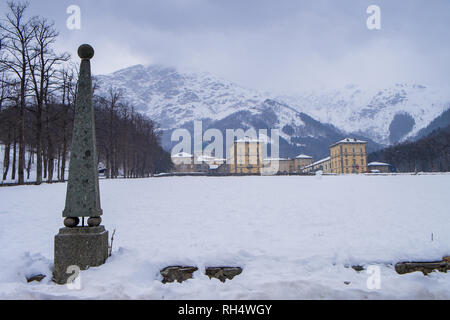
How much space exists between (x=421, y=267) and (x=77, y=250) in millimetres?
6351

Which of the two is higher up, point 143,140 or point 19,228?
point 143,140

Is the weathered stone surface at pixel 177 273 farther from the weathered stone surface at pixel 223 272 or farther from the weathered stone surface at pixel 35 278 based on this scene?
the weathered stone surface at pixel 35 278

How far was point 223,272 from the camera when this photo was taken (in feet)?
18.2

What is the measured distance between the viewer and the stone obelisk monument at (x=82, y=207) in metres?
5.17

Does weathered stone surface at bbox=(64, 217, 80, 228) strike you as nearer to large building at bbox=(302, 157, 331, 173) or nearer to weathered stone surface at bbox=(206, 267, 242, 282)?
weathered stone surface at bbox=(206, 267, 242, 282)

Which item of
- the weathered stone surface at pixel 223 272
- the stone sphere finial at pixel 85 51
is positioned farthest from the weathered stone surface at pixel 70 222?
the stone sphere finial at pixel 85 51

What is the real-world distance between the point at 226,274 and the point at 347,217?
714 centimetres

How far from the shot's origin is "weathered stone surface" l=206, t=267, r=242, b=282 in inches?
216

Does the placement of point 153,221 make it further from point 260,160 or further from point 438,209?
point 260,160

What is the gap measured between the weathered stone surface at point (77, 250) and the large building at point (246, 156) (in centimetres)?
12092

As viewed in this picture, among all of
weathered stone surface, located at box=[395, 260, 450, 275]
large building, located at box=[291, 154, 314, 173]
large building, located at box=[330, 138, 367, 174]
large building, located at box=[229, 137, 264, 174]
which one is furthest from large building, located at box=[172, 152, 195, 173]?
weathered stone surface, located at box=[395, 260, 450, 275]

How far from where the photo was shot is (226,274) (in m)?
5.52

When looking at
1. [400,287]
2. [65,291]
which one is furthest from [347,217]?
[65,291]
